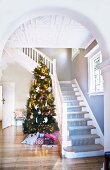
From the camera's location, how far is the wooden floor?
11.5 ft

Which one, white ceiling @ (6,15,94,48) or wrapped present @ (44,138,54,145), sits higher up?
white ceiling @ (6,15,94,48)

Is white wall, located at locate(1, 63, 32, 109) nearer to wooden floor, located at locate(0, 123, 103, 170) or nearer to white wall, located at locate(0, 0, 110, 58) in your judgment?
wooden floor, located at locate(0, 123, 103, 170)

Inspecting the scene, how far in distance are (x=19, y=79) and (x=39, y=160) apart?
5.56 meters

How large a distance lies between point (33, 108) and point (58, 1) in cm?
424

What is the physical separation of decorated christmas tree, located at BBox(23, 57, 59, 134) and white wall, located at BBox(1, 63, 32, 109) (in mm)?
2786

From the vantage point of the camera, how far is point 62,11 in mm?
2395

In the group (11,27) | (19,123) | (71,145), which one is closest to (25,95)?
(19,123)

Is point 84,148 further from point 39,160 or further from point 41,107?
point 41,107

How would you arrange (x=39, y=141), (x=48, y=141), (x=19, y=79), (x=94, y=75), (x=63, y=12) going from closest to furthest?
1. (x=63, y=12)
2. (x=48, y=141)
3. (x=39, y=141)
4. (x=94, y=75)
5. (x=19, y=79)

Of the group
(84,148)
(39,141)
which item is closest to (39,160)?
(84,148)

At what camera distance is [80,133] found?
5000 mm

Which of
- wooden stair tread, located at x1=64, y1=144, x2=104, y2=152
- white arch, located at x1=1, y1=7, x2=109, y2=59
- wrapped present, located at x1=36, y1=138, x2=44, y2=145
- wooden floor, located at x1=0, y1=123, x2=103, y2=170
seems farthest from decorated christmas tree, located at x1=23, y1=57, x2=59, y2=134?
white arch, located at x1=1, y1=7, x2=109, y2=59

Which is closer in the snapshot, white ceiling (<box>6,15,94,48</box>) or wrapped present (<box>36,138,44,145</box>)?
white ceiling (<box>6,15,94,48</box>)

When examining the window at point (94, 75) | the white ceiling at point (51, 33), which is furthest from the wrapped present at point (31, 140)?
the white ceiling at point (51, 33)
